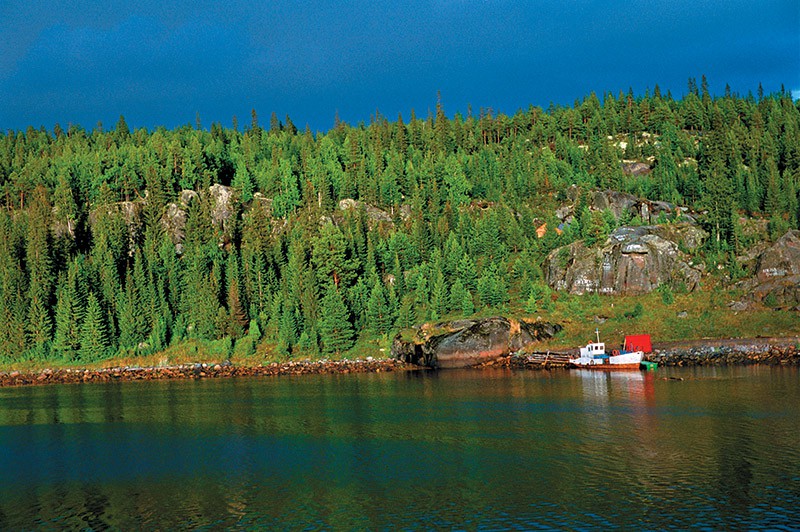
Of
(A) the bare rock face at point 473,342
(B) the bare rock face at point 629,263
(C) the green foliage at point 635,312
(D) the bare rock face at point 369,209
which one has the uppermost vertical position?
(D) the bare rock face at point 369,209

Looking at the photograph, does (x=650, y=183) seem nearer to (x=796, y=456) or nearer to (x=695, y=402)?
(x=695, y=402)

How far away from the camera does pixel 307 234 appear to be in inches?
6058

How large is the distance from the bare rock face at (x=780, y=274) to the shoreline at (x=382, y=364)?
12774 mm

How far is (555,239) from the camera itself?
144375mm

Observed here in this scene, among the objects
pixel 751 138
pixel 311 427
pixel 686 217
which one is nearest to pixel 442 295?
pixel 686 217

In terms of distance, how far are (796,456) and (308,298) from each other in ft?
312

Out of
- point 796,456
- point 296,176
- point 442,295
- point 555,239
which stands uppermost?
point 296,176

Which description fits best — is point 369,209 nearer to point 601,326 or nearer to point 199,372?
point 199,372

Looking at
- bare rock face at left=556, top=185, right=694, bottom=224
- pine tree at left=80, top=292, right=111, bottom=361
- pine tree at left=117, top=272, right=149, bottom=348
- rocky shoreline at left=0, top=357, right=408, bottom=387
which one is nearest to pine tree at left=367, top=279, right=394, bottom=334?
rocky shoreline at left=0, top=357, right=408, bottom=387

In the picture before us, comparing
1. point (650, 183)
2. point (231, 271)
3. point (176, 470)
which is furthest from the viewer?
point (650, 183)

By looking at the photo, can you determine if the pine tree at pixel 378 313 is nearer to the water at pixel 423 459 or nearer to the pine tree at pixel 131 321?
the water at pixel 423 459

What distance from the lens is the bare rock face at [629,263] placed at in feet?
413

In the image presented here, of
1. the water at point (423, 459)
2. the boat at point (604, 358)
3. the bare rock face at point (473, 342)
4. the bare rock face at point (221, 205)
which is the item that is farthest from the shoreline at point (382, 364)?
the bare rock face at point (221, 205)

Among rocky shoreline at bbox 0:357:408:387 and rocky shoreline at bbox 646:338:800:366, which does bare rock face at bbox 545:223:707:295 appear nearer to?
rocky shoreline at bbox 646:338:800:366
